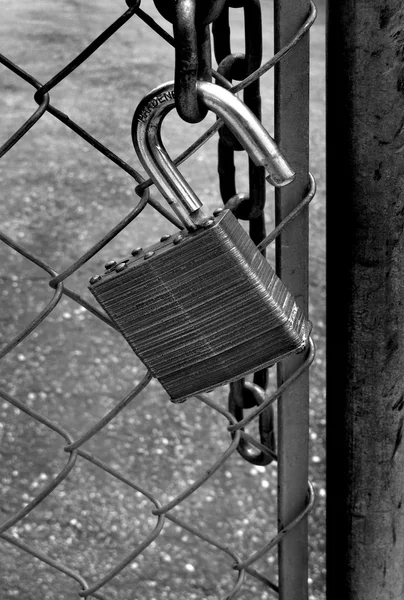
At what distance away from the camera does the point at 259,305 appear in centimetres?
71

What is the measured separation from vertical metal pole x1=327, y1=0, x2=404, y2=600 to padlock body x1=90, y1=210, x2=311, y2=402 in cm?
10

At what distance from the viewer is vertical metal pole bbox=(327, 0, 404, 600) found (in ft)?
2.43

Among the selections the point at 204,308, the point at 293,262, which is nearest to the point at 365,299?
the point at 293,262

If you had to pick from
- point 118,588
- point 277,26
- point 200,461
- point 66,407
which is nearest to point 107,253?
point 66,407

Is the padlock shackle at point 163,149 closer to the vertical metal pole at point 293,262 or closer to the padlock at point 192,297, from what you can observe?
the padlock at point 192,297

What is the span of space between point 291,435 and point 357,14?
A: 0.43 m

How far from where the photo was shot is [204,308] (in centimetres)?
71

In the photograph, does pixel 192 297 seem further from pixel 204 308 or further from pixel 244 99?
pixel 244 99

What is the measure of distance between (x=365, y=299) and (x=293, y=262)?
0.08 metres

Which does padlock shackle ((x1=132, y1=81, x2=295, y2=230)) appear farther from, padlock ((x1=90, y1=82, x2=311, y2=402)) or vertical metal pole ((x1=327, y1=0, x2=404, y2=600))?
vertical metal pole ((x1=327, y1=0, x2=404, y2=600))

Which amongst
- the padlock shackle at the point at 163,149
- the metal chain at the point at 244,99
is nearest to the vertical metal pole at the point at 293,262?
the metal chain at the point at 244,99

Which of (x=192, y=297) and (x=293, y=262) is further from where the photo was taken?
(x=293, y=262)

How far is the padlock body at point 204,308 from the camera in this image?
27.1 inches

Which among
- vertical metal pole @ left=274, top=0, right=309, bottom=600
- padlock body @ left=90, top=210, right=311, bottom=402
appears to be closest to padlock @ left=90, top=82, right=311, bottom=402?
padlock body @ left=90, top=210, right=311, bottom=402
